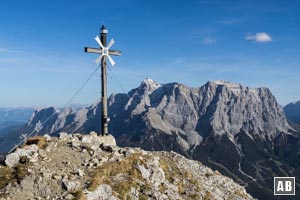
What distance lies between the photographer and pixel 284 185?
48688 mm

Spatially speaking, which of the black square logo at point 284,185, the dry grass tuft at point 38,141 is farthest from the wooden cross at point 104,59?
the black square logo at point 284,185

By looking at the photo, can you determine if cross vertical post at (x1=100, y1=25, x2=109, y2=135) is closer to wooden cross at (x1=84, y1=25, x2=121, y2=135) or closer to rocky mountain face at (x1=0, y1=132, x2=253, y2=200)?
wooden cross at (x1=84, y1=25, x2=121, y2=135)

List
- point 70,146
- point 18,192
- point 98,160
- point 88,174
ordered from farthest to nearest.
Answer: point 70,146 < point 98,160 < point 88,174 < point 18,192

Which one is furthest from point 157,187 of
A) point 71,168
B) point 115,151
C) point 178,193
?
point 71,168

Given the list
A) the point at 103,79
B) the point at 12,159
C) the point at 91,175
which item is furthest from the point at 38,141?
the point at 103,79

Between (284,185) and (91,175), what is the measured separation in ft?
89.4

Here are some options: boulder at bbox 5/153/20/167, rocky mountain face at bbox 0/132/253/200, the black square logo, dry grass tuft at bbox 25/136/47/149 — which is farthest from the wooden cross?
the black square logo

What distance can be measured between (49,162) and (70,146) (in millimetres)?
4754

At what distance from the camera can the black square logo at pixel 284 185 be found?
47.0 m

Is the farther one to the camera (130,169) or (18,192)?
(130,169)

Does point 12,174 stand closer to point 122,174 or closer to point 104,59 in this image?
point 122,174

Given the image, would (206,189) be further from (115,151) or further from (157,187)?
(115,151)

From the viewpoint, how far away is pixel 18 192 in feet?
94.5

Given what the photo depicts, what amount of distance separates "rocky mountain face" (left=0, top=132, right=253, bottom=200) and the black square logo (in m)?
6.08
